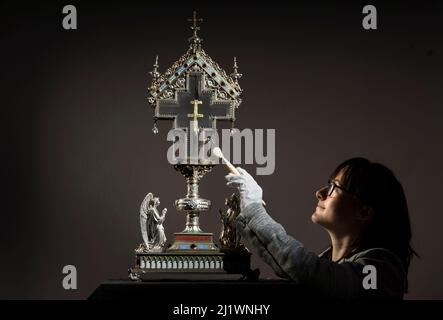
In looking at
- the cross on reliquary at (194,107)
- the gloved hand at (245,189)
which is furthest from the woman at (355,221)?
the cross on reliquary at (194,107)

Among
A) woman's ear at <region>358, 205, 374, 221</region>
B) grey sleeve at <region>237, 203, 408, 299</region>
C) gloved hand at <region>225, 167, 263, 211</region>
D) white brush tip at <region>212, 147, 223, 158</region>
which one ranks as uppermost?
white brush tip at <region>212, 147, 223, 158</region>

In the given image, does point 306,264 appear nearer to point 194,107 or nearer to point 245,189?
point 245,189

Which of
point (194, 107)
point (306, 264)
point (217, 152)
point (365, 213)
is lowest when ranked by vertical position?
point (306, 264)

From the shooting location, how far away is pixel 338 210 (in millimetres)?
2129

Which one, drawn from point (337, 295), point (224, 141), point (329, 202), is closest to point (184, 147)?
point (224, 141)

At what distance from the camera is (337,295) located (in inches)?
77.7

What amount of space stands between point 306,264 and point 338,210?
22 cm

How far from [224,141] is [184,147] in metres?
0.14

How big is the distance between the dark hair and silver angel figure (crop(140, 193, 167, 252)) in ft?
1.63

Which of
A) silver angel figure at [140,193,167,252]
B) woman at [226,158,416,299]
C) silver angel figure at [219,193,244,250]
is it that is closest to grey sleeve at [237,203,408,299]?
woman at [226,158,416,299]

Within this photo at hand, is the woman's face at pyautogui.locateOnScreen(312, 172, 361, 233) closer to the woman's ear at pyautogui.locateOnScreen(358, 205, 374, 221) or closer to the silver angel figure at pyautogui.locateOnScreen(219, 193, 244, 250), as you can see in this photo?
the woman's ear at pyautogui.locateOnScreen(358, 205, 374, 221)

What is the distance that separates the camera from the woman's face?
2131mm
